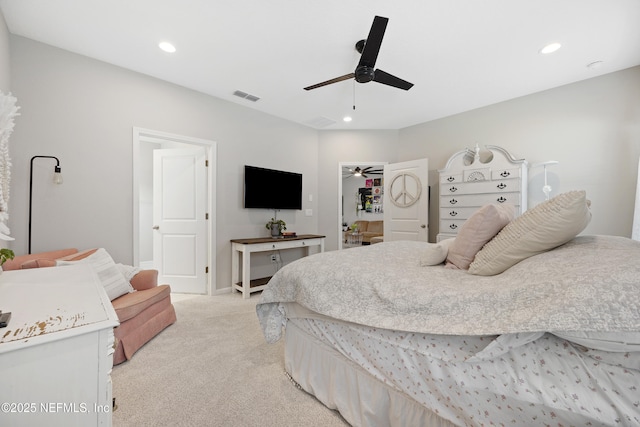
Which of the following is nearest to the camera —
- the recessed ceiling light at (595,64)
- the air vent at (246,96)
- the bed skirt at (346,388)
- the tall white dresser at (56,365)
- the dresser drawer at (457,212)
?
the tall white dresser at (56,365)

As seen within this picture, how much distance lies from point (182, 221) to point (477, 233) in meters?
3.48

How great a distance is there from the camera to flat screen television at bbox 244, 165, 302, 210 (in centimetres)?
383

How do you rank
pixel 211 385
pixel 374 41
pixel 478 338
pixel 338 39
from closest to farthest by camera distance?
1. pixel 478 338
2. pixel 211 385
3. pixel 374 41
4. pixel 338 39

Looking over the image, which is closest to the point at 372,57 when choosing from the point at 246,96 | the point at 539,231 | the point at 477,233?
the point at 477,233

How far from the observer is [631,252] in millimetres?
921

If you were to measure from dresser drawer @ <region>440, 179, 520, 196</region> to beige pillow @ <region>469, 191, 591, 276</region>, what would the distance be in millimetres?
2382

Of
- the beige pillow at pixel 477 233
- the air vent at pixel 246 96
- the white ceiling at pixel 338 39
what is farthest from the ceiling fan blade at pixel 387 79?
the air vent at pixel 246 96

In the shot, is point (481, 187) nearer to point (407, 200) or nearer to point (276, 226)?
point (407, 200)

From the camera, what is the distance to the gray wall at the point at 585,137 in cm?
281

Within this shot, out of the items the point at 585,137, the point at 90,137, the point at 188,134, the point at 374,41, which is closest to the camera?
the point at 374,41

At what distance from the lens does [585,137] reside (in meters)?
3.05

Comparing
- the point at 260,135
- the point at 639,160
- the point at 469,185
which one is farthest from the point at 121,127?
the point at 639,160

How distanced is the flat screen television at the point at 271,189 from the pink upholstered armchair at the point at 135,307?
5.48 ft

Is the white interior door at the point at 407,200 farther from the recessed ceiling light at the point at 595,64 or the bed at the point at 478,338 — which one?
the bed at the point at 478,338
